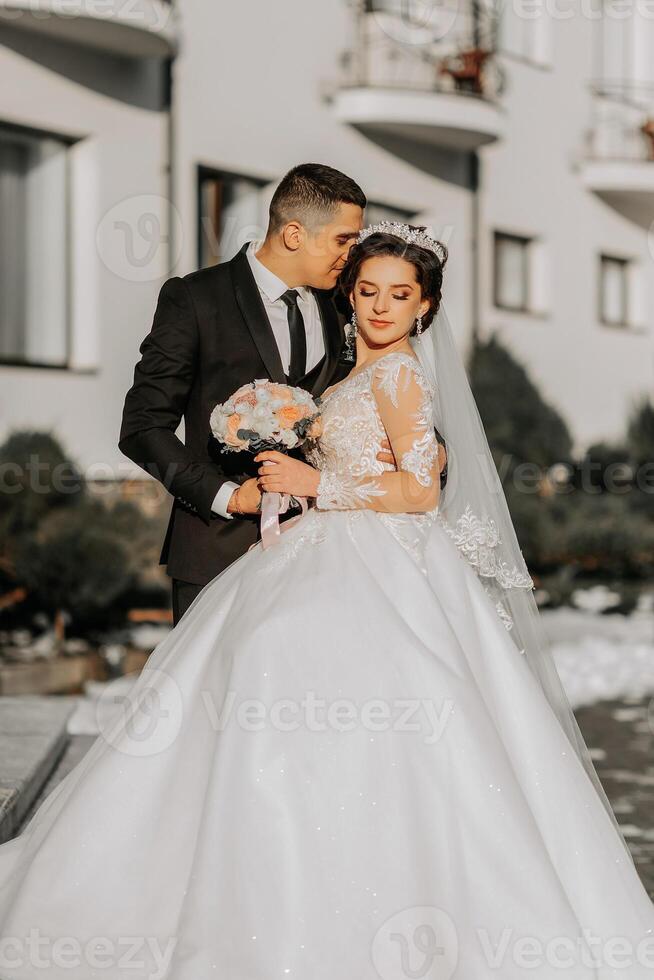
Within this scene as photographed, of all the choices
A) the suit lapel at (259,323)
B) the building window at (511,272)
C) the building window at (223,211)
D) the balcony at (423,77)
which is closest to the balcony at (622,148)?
the building window at (511,272)

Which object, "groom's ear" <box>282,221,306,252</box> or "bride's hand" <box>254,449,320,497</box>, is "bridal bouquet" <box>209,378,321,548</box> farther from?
"groom's ear" <box>282,221,306,252</box>

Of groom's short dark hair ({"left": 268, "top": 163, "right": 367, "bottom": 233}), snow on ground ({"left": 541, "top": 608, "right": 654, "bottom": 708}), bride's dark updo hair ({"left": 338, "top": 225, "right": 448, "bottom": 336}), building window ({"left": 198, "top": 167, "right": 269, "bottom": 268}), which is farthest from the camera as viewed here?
building window ({"left": 198, "top": 167, "right": 269, "bottom": 268})

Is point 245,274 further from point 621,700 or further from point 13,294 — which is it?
point 13,294

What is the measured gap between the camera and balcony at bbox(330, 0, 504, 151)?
14.7m

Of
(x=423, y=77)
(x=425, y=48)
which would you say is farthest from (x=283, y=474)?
(x=425, y=48)

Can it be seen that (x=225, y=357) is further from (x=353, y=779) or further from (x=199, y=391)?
(x=353, y=779)

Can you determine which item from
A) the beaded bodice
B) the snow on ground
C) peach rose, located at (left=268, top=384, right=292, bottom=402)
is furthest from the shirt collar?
the snow on ground

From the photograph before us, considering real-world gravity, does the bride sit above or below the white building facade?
below

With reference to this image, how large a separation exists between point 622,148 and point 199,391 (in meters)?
16.5

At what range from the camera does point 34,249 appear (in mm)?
12031

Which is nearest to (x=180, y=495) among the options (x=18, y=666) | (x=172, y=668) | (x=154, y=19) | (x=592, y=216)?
(x=172, y=668)

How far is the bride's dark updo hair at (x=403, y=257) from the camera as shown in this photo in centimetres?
416

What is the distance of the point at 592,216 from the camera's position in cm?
1922

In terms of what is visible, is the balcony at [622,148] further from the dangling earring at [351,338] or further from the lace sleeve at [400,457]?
the lace sleeve at [400,457]
